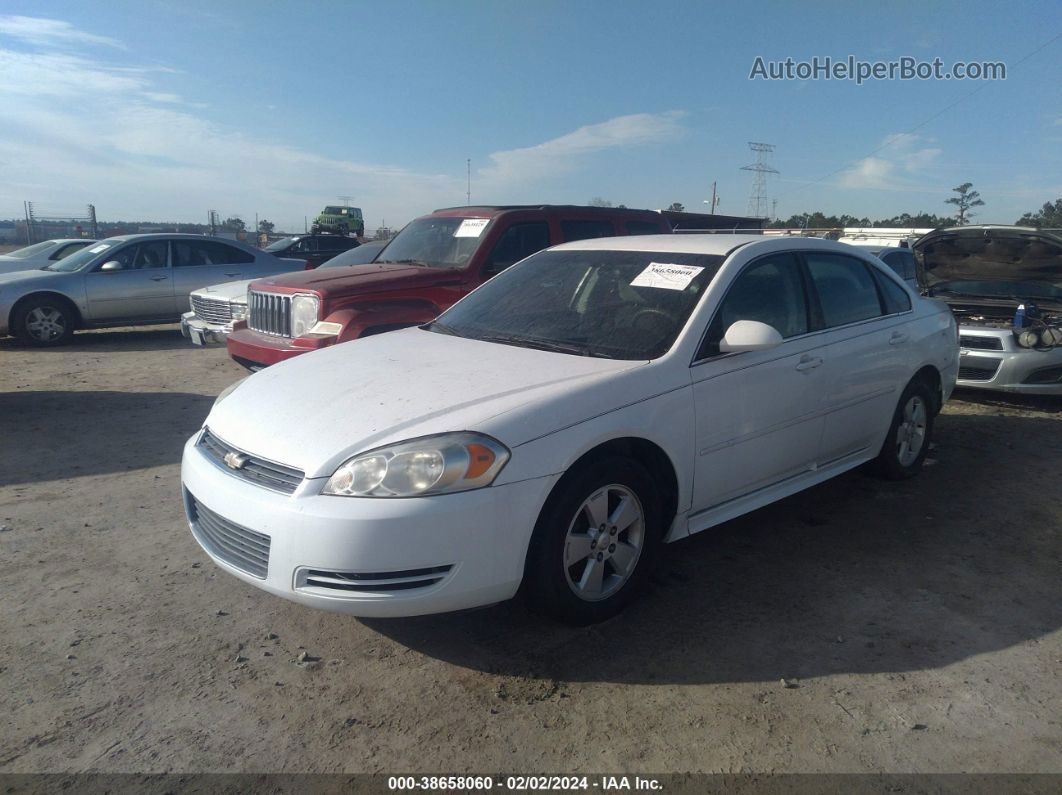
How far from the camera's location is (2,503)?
4.67 m

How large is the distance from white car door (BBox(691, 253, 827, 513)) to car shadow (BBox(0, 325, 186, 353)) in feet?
A: 30.5

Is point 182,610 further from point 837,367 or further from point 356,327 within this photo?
point 837,367

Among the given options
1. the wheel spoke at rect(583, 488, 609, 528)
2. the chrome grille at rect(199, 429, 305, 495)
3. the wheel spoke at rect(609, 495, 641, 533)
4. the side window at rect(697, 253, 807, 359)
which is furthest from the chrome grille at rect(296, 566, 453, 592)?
the side window at rect(697, 253, 807, 359)

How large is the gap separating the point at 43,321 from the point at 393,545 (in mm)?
10441

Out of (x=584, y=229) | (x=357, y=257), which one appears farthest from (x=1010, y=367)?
(x=357, y=257)

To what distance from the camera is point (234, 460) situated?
3.15 m

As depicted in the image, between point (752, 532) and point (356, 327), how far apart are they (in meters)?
3.34

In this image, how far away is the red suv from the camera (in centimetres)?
625

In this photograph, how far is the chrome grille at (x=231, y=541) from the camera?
9.57 feet

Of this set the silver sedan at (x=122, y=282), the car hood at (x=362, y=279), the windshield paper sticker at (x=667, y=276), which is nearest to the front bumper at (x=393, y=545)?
the windshield paper sticker at (x=667, y=276)

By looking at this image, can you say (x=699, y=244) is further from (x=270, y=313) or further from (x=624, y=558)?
(x=270, y=313)

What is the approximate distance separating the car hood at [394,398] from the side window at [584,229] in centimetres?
382

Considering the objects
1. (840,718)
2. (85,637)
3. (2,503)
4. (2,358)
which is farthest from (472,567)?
(2,358)

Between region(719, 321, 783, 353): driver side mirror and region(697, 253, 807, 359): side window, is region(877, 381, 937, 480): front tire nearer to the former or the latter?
region(697, 253, 807, 359): side window
